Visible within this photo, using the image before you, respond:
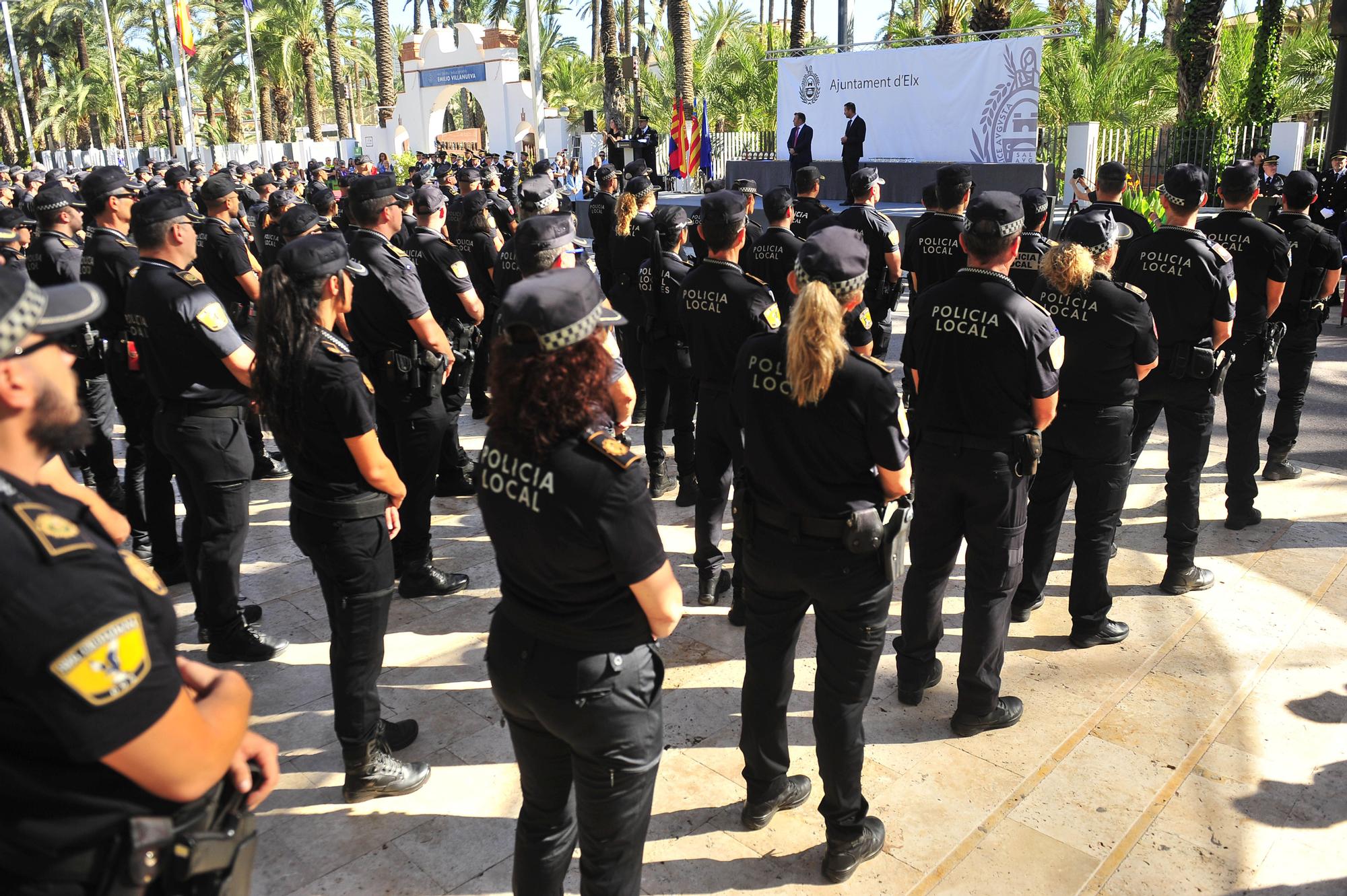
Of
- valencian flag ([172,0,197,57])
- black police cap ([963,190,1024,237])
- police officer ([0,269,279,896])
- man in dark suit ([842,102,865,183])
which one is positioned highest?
valencian flag ([172,0,197,57])

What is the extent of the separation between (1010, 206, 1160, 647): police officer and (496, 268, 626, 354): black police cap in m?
2.66

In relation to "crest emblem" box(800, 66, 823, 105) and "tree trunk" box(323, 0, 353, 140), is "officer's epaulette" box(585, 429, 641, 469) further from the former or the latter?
"tree trunk" box(323, 0, 353, 140)

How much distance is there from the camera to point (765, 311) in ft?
16.0

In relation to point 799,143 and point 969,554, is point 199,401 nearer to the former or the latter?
point 969,554

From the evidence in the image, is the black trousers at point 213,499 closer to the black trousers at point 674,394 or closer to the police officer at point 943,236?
the black trousers at point 674,394

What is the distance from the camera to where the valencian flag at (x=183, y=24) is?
26469mm

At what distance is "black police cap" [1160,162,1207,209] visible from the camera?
5.02 m

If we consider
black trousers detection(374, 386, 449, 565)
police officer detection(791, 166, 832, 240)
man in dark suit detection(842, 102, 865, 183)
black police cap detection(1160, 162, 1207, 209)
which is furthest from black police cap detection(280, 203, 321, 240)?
man in dark suit detection(842, 102, 865, 183)

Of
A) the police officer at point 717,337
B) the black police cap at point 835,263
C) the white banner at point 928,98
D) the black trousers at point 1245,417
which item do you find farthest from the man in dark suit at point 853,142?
the black police cap at point 835,263

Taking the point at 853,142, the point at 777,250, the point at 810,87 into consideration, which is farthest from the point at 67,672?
the point at 810,87

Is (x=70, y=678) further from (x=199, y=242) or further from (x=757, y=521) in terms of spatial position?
(x=199, y=242)

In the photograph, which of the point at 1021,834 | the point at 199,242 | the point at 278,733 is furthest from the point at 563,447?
the point at 199,242

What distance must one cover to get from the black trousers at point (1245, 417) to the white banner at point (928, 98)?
1401 cm

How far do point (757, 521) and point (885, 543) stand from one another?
17.4 inches
